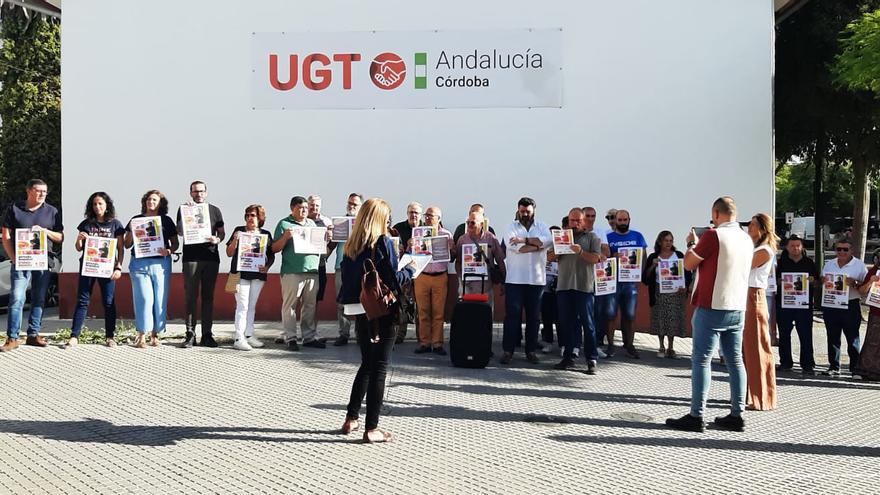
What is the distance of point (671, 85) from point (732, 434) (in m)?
7.03

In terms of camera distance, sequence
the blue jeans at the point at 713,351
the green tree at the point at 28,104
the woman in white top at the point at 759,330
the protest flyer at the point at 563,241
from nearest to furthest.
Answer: the blue jeans at the point at 713,351 → the woman in white top at the point at 759,330 → the protest flyer at the point at 563,241 → the green tree at the point at 28,104

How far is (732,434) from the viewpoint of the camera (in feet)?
20.0

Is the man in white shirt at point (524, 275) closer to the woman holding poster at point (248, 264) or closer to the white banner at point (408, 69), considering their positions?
the woman holding poster at point (248, 264)

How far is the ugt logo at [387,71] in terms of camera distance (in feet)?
39.3

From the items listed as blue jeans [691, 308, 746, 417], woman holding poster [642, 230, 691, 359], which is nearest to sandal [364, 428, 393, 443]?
blue jeans [691, 308, 746, 417]

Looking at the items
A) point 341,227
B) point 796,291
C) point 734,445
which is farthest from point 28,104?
point 734,445

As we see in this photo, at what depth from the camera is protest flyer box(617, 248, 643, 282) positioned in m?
9.67

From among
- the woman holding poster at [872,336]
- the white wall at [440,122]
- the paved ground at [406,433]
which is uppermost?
the white wall at [440,122]

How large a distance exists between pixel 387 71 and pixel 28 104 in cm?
1214

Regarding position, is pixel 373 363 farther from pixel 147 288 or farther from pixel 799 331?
pixel 799 331

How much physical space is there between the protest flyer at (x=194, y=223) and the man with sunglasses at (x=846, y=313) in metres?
7.57

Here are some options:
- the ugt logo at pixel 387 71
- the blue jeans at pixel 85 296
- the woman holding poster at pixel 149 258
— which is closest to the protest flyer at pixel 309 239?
the woman holding poster at pixel 149 258

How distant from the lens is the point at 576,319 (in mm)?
8648

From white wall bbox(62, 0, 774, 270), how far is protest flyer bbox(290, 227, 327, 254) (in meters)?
2.53
